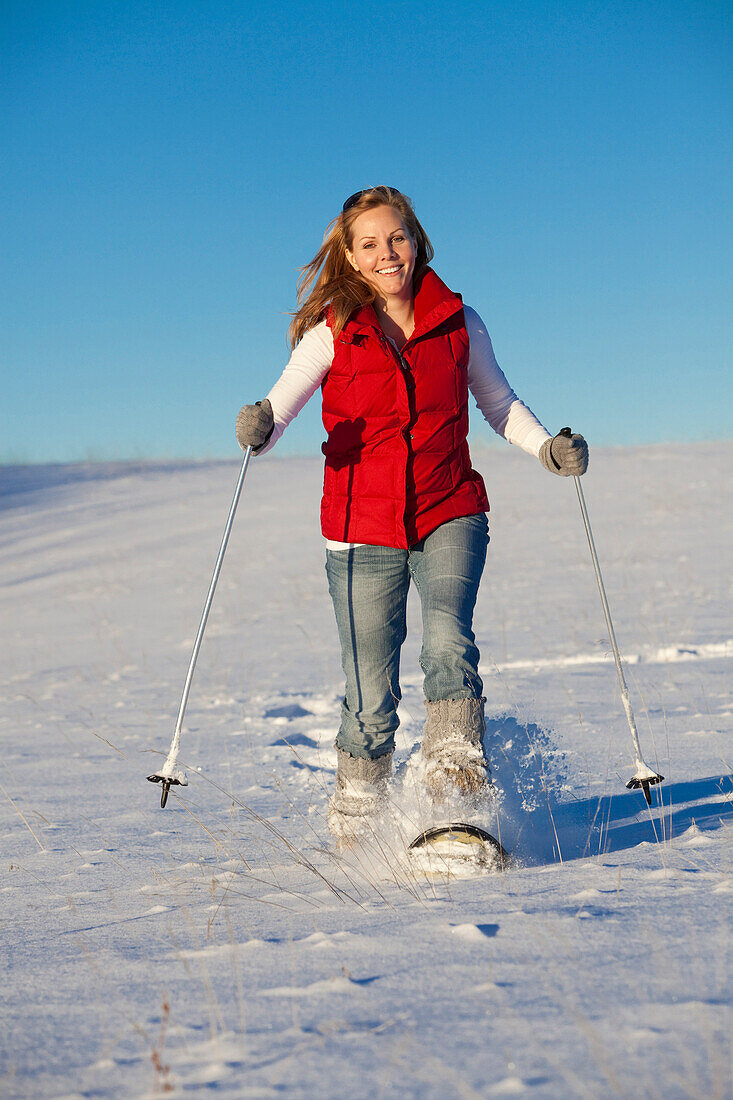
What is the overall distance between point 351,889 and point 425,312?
1768 mm

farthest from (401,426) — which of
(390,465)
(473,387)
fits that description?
(473,387)

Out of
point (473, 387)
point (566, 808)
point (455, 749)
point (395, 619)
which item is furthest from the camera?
point (566, 808)

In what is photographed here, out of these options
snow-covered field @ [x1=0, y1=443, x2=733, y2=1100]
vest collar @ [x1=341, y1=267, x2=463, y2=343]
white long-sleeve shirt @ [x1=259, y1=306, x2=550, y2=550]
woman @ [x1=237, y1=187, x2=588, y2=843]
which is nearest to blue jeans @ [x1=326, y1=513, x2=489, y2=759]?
woman @ [x1=237, y1=187, x2=588, y2=843]

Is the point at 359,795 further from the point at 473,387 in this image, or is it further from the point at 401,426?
the point at 473,387

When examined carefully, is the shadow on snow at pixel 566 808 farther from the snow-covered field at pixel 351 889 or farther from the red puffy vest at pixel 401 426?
the red puffy vest at pixel 401 426

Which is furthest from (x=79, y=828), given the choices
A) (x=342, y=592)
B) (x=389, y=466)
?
(x=389, y=466)

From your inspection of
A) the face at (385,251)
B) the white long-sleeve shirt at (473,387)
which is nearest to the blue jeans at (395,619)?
the white long-sleeve shirt at (473,387)

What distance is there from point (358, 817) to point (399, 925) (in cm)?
102

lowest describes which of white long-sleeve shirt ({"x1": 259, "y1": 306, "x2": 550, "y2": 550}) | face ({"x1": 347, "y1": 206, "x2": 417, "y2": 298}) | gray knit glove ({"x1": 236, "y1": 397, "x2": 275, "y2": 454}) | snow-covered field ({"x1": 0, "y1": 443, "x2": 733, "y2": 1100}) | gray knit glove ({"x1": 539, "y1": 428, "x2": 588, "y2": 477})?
snow-covered field ({"x1": 0, "y1": 443, "x2": 733, "y2": 1100})

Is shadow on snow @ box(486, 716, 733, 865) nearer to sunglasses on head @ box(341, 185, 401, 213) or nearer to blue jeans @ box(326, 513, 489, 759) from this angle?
blue jeans @ box(326, 513, 489, 759)

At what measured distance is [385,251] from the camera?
3.12m

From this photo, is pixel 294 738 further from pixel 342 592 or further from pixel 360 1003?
pixel 360 1003

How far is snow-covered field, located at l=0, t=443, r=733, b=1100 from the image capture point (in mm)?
1484

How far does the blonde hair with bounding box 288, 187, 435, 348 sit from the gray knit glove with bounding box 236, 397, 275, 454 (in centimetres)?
29
